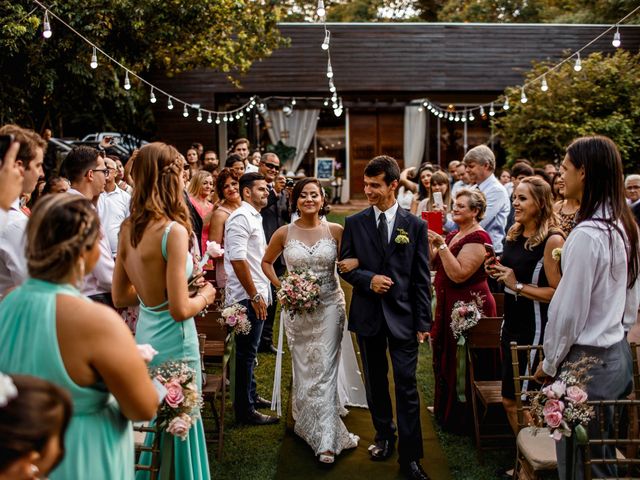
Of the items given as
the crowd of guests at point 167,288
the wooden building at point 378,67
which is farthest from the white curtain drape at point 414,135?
the crowd of guests at point 167,288

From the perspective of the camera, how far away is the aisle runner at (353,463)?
4.42 m

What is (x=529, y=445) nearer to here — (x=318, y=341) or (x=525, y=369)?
(x=525, y=369)

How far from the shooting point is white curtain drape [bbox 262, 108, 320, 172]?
22094mm

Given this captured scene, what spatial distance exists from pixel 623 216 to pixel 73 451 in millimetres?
2561

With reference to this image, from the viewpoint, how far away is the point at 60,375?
1.98 meters

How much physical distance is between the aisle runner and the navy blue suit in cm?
24

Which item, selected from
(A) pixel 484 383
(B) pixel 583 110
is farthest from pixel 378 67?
(A) pixel 484 383

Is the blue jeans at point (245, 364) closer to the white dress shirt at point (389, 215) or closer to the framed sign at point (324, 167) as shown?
the white dress shirt at point (389, 215)

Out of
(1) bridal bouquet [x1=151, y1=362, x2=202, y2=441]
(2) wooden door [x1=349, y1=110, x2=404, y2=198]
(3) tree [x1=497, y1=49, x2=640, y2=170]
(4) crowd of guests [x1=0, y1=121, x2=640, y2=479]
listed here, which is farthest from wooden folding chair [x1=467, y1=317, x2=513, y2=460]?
(2) wooden door [x1=349, y1=110, x2=404, y2=198]

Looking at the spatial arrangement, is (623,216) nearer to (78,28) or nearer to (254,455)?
(254,455)

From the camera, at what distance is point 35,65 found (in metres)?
10.8

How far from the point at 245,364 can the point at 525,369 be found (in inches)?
87.7

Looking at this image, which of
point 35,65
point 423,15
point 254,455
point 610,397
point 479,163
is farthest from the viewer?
point 423,15

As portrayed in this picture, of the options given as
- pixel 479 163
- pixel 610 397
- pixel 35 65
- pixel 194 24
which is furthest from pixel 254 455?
pixel 194 24
